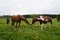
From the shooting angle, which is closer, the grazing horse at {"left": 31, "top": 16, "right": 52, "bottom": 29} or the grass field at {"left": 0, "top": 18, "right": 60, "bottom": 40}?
the grass field at {"left": 0, "top": 18, "right": 60, "bottom": 40}

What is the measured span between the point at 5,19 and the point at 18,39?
7.33 ft

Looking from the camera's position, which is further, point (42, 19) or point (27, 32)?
point (42, 19)

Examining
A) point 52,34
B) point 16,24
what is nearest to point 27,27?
point 16,24

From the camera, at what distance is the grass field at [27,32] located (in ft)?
28.1

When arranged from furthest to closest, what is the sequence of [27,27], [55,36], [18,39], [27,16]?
[27,16]
[27,27]
[55,36]
[18,39]

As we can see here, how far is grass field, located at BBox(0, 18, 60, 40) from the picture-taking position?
8.55m

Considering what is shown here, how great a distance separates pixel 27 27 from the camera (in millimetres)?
9961

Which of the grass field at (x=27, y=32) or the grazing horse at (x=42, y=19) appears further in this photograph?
the grazing horse at (x=42, y=19)

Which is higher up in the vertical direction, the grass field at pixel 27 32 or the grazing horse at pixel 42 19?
the grazing horse at pixel 42 19

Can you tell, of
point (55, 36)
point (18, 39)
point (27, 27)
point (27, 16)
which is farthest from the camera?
point (27, 16)

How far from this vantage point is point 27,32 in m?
9.17

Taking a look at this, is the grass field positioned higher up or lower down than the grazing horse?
lower down

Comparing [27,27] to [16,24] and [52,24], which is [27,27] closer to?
[16,24]

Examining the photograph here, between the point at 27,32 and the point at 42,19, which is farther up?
the point at 42,19
